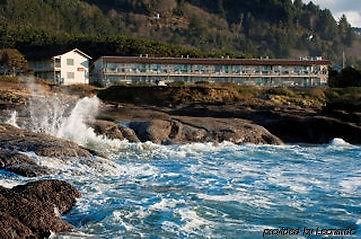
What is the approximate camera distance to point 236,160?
3170cm

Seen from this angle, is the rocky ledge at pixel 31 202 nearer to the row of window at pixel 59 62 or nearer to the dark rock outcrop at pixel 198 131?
the dark rock outcrop at pixel 198 131

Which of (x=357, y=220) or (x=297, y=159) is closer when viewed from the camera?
(x=357, y=220)

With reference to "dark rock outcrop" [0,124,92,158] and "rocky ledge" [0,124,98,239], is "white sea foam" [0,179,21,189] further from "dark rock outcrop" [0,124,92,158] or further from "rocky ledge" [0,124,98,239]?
"dark rock outcrop" [0,124,92,158]

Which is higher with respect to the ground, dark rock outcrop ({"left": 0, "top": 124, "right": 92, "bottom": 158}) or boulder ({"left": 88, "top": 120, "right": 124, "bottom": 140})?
dark rock outcrop ({"left": 0, "top": 124, "right": 92, "bottom": 158})

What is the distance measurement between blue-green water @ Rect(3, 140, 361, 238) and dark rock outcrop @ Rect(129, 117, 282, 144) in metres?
4.93

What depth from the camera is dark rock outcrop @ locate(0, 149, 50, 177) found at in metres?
21.8

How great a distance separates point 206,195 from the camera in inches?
805

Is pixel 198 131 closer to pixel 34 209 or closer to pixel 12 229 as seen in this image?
pixel 34 209

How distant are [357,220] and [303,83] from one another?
80.7 meters

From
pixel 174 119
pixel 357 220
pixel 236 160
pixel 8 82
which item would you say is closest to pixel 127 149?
pixel 236 160

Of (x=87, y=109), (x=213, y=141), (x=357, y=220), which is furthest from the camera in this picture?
(x=87, y=109)

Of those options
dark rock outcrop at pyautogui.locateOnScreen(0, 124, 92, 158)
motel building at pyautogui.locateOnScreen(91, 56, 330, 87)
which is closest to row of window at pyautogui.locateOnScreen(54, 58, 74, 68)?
motel building at pyautogui.locateOnScreen(91, 56, 330, 87)

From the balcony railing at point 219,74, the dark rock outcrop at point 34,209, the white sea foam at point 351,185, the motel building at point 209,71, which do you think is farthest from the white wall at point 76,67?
the dark rock outcrop at point 34,209

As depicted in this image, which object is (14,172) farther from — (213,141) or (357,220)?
(213,141)
